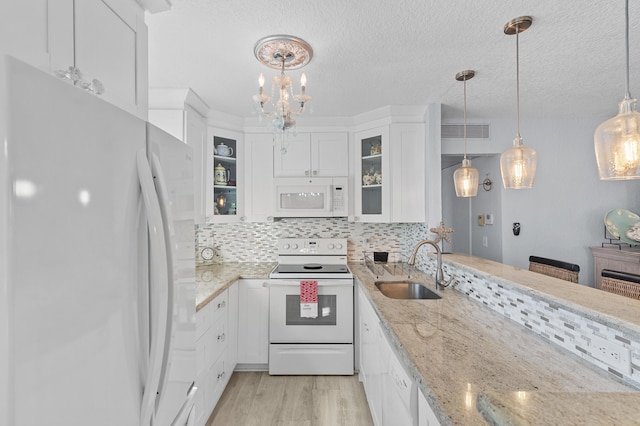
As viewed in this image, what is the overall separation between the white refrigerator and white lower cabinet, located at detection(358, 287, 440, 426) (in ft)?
2.79

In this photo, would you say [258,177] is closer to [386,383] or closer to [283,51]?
[283,51]

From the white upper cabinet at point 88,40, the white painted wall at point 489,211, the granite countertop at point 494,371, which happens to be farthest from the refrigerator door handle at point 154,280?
the white painted wall at point 489,211

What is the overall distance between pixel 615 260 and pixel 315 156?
301 cm

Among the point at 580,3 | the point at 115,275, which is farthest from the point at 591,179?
the point at 115,275

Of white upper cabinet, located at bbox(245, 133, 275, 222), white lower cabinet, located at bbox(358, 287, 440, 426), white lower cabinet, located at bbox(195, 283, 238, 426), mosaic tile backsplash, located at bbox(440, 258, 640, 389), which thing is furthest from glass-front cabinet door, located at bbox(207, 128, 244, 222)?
mosaic tile backsplash, located at bbox(440, 258, 640, 389)

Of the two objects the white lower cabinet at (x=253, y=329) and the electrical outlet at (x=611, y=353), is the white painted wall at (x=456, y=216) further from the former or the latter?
the electrical outlet at (x=611, y=353)

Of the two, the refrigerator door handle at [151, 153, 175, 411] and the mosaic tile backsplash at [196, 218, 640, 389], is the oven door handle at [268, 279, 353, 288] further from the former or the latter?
the refrigerator door handle at [151, 153, 175, 411]

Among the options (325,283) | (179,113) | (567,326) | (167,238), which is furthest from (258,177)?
(567,326)

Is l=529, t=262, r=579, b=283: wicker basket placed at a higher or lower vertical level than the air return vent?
lower

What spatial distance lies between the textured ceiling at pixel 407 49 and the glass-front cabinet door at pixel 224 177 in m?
0.41

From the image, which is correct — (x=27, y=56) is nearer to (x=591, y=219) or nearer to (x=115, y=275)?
(x=115, y=275)

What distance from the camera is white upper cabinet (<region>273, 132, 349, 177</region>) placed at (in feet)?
10.0

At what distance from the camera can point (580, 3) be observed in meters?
1.40

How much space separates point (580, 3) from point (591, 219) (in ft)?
8.41
